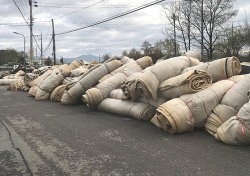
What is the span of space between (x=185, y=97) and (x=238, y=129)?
148 centimetres

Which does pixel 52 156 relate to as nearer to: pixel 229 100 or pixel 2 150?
pixel 2 150

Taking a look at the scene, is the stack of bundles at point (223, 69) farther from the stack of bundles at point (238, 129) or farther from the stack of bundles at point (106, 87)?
the stack of bundles at point (106, 87)

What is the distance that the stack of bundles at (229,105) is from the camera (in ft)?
20.5

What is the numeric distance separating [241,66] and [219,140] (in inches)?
107

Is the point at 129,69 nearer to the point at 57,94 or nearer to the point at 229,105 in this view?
the point at 57,94

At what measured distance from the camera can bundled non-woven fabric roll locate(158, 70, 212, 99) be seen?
6.97m

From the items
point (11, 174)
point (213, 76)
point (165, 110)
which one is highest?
point (213, 76)

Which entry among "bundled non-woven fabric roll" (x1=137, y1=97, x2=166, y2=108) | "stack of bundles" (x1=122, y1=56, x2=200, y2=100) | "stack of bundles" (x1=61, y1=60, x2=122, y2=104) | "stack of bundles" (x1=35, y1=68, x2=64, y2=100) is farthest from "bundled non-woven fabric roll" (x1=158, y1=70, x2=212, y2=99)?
"stack of bundles" (x1=35, y1=68, x2=64, y2=100)

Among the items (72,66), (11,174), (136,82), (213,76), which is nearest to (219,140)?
(213,76)

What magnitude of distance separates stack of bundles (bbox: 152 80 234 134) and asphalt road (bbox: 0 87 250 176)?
0.18 metres

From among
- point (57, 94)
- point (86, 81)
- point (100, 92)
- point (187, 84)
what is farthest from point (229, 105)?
point (57, 94)

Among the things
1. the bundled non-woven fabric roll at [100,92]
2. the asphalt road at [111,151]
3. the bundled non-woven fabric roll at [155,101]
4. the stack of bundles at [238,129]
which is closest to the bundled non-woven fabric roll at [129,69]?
the bundled non-woven fabric roll at [100,92]

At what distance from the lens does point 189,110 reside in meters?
6.49

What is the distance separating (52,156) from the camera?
5.55m
